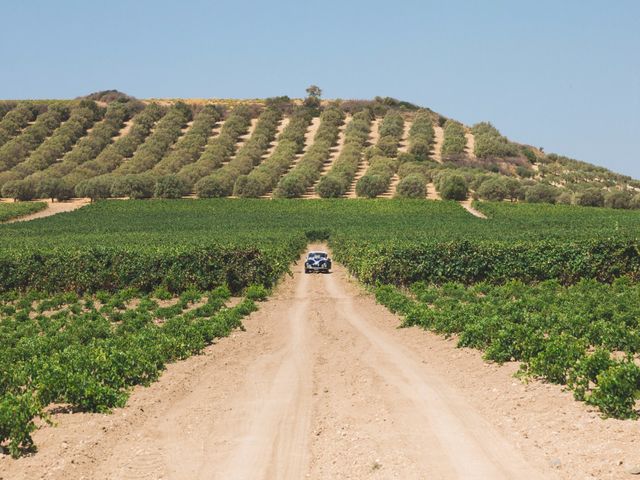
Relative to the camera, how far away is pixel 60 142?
15450 cm

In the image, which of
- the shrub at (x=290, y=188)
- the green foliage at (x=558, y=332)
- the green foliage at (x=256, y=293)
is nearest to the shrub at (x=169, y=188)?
the shrub at (x=290, y=188)

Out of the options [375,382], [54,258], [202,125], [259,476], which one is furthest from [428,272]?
[202,125]

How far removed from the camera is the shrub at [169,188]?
116812 mm

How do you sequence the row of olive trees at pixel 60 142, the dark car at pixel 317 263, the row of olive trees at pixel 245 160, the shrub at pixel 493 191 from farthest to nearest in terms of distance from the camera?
the row of olive trees at pixel 60 142 → the row of olive trees at pixel 245 160 → the shrub at pixel 493 191 → the dark car at pixel 317 263

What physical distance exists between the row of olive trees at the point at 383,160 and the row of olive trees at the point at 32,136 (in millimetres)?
66739

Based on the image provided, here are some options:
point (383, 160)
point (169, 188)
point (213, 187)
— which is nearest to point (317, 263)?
point (213, 187)

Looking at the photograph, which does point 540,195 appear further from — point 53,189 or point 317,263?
point 53,189

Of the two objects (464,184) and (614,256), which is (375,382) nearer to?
(614,256)

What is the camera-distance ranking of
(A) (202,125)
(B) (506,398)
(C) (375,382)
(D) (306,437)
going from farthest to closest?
(A) (202,125)
(C) (375,382)
(B) (506,398)
(D) (306,437)

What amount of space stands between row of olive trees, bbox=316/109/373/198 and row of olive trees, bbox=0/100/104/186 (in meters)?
52.1

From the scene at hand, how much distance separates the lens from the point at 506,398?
1653cm

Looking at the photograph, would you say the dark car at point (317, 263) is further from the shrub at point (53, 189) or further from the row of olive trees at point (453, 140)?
the row of olive trees at point (453, 140)

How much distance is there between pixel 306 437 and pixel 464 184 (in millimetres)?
103856

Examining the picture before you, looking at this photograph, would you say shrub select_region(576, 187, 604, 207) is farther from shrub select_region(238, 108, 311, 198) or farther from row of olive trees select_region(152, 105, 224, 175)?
row of olive trees select_region(152, 105, 224, 175)
